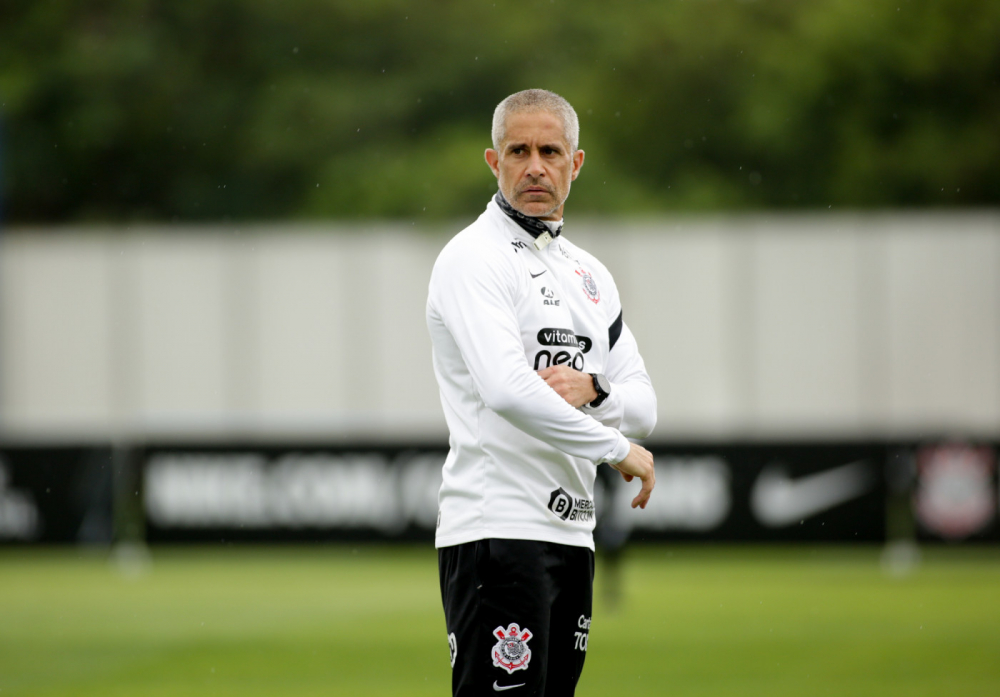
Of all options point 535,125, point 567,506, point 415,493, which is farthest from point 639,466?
point 415,493

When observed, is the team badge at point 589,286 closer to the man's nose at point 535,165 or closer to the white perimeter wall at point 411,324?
the man's nose at point 535,165

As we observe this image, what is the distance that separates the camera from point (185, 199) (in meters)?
31.6

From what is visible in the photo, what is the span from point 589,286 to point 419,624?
728 centimetres

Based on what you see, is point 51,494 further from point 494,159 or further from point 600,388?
point 600,388

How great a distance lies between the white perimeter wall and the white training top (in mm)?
17401

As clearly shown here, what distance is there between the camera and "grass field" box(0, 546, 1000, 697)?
28.2 feet

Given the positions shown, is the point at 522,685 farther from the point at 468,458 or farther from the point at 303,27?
the point at 303,27

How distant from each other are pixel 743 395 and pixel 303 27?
16640 millimetres

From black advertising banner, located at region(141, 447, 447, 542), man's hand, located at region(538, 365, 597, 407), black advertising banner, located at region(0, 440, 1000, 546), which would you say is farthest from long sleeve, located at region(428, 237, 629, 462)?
black advertising banner, located at region(141, 447, 447, 542)

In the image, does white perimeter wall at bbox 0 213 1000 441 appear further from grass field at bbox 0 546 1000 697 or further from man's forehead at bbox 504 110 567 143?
man's forehead at bbox 504 110 567 143

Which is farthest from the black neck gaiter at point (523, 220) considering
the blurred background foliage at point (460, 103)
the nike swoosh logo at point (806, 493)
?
the blurred background foliage at point (460, 103)

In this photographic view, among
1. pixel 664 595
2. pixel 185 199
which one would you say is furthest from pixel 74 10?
pixel 664 595

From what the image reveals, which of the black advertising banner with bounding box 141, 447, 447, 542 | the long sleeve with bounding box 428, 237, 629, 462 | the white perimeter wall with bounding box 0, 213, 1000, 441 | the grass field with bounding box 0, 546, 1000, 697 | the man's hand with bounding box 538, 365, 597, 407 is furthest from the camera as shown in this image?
the white perimeter wall with bounding box 0, 213, 1000, 441

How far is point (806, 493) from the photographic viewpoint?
15148mm
